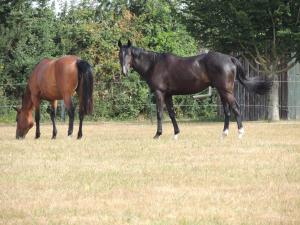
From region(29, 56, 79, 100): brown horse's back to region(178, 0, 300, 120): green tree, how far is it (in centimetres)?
786

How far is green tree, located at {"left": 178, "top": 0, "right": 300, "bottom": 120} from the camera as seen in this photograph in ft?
71.1

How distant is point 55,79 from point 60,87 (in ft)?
0.98

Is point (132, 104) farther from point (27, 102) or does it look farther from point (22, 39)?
point (27, 102)

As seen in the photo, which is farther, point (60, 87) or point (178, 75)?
point (60, 87)

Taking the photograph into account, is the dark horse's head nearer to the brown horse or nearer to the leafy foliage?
the brown horse

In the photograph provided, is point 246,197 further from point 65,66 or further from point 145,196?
point 65,66

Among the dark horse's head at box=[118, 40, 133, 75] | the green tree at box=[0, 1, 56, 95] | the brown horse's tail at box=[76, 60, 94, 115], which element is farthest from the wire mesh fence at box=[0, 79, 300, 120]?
the brown horse's tail at box=[76, 60, 94, 115]

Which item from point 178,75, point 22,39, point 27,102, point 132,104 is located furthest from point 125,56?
point 22,39

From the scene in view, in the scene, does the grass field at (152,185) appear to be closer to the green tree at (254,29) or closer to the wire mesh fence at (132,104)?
the green tree at (254,29)

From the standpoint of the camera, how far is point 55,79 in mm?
15383

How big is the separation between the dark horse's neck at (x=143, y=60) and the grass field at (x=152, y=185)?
131 inches

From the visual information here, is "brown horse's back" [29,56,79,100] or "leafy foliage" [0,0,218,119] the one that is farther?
"leafy foliage" [0,0,218,119]

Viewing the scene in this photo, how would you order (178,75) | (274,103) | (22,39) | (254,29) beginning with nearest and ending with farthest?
(178,75) < (254,29) < (274,103) < (22,39)

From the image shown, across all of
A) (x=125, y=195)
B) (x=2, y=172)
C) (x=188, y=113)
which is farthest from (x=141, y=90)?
(x=125, y=195)
